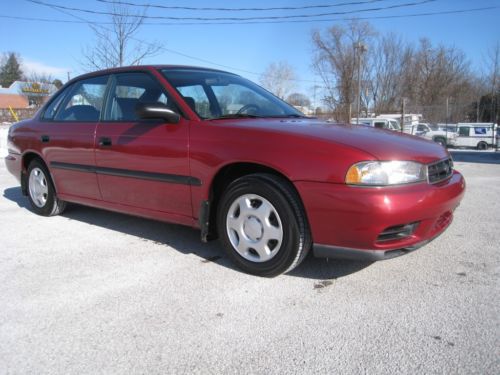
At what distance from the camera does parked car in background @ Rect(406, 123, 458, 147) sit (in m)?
24.4

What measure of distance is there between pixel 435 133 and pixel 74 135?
80.4 feet

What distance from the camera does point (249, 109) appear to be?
3625 millimetres

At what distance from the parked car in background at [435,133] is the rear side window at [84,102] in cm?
2214

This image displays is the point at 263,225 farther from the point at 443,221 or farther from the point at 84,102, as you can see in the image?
the point at 84,102

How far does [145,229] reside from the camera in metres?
4.25

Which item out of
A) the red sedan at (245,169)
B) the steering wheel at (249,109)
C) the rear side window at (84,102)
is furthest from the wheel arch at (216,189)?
the rear side window at (84,102)

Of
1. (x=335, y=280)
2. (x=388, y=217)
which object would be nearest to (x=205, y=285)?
(x=335, y=280)

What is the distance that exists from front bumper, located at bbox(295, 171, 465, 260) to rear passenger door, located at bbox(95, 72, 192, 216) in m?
1.07

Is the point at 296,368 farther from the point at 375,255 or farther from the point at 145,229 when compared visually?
the point at 145,229

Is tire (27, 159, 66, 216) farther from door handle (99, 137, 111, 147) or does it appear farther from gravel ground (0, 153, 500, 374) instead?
door handle (99, 137, 111, 147)

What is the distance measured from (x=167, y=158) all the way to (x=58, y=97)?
2.21 metres

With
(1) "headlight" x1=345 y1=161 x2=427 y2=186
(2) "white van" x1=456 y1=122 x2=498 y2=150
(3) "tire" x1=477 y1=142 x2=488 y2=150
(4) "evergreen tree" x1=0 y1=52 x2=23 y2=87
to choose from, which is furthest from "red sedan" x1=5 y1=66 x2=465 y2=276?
(4) "evergreen tree" x1=0 y1=52 x2=23 y2=87

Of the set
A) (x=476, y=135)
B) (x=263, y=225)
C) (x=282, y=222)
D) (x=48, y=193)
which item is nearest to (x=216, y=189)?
(x=263, y=225)

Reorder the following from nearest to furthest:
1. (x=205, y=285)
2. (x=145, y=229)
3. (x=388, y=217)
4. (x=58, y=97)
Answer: (x=388, y=217) → (x=205, y=285) → (x=145, y=229) → (x=58, y=97)
